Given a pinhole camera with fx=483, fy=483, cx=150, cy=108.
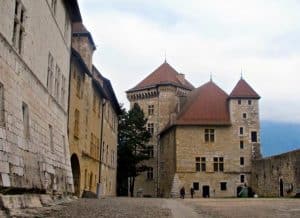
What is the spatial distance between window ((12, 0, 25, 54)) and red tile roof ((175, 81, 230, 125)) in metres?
45.7

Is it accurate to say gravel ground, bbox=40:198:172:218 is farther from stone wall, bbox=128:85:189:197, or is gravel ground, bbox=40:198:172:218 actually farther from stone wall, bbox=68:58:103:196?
stone wall, bbox=128:85:189:197

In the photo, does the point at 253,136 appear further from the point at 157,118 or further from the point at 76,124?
the point at 76,124

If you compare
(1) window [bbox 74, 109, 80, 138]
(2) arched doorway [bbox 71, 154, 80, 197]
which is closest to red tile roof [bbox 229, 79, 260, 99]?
(1) window [bbox 74, 109, 80, 138]

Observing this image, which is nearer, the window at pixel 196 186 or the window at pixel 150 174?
the window at pixel 196 186

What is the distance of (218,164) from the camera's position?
58125 millimetres

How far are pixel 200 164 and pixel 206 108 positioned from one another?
7401 millimetres

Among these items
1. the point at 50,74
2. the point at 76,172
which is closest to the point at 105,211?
the point at 50,74

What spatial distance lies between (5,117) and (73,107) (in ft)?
51.4

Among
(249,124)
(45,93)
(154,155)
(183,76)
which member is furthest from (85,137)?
(183,76)

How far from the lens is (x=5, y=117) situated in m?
11.4

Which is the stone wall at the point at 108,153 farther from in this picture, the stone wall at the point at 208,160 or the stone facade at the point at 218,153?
the stone facade at the point at 218,153

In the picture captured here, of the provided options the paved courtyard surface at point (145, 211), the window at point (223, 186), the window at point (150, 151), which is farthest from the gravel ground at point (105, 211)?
the window at point (150, 151)

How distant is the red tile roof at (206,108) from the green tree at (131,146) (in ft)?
24.3

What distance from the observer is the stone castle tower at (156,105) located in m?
70.4
